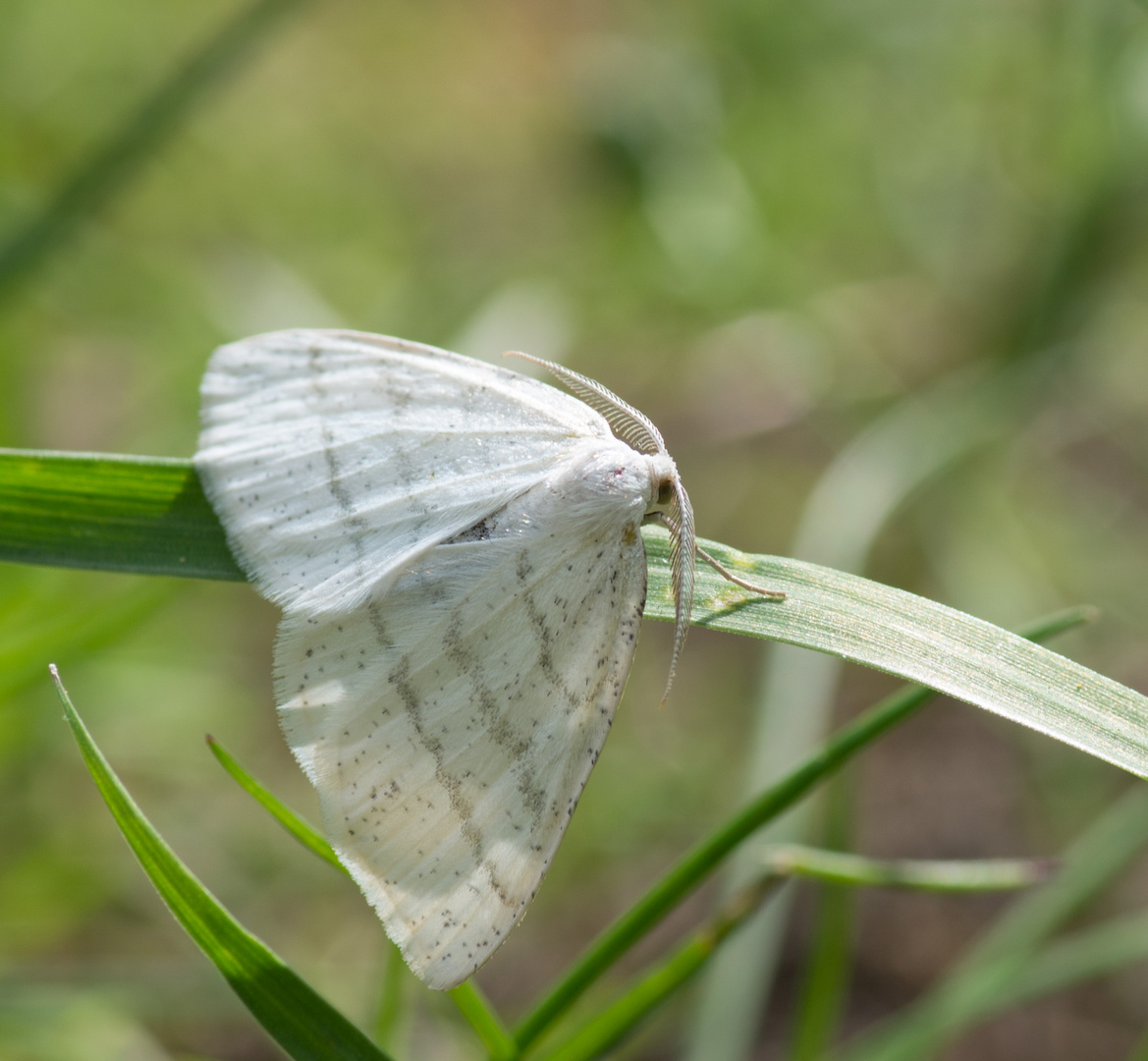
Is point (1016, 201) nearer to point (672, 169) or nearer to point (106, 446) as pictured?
point (672, 169)

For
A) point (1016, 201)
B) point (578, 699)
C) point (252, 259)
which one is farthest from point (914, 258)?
point (578, 699)

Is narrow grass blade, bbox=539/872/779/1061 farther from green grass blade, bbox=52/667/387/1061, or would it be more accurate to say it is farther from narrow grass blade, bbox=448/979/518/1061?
green grass blade, bbox=52/667/387/1061

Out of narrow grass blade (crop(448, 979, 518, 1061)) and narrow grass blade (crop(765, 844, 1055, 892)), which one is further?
narrow grass blade (crop(765, 844, 1055, 892))

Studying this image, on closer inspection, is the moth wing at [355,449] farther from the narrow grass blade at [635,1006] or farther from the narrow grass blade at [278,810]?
the narrow grass blade at [635,1006]

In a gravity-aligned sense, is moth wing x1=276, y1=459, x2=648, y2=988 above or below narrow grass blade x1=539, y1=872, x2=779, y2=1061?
above

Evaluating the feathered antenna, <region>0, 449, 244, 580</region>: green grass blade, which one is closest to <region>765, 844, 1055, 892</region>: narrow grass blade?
the feathered antenna

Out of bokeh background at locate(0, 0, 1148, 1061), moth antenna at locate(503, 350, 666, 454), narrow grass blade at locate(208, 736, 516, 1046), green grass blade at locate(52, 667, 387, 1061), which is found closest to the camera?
green grass blade at locate(52, 667, 387, 1061)
